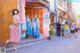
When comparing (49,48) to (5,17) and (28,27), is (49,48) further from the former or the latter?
(28,27)

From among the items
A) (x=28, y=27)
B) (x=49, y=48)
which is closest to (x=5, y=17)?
(x=49, y=48)

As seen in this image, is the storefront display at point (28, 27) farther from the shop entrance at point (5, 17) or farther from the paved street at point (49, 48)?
the shop entrance at point (5, 17)

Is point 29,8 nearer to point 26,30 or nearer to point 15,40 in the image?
point 26,30

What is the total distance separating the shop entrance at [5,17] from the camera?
19.1m

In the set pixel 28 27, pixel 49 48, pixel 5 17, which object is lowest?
pixel 49 48

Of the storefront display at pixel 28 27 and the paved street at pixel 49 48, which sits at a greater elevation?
the storefront display at pixel 28 27

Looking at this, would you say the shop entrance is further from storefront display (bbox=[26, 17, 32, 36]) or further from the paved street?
storefront display (bbox=[26, 17, 32, 36])

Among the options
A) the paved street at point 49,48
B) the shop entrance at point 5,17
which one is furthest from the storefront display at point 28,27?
the shop entrance at point 5,17

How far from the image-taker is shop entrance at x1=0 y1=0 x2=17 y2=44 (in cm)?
1906

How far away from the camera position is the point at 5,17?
19.1 metres

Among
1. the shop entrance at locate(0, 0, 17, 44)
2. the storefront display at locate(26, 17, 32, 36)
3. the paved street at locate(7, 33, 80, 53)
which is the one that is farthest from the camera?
the storefront display at locate(26, 17, 32, 36)

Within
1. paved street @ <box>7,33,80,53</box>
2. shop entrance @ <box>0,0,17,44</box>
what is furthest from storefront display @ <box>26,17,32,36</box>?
shop entrance @ <box>0,0,17,44</box>

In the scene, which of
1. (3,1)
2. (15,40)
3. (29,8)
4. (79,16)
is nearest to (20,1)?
(3,1)

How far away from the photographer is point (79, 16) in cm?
8062
